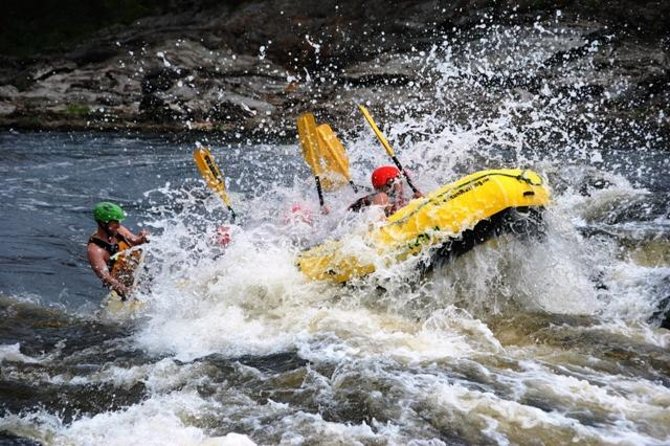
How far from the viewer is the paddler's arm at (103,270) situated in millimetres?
7184

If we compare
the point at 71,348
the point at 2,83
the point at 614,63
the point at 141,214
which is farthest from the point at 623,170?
the point at 2,83

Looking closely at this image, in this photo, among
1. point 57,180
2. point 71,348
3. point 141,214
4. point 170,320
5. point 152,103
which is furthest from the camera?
point 152,103

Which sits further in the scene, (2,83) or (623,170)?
(2,83)

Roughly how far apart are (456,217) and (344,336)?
4.28 feet

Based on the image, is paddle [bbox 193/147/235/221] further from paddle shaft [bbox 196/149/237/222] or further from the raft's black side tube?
the raft's black side tube

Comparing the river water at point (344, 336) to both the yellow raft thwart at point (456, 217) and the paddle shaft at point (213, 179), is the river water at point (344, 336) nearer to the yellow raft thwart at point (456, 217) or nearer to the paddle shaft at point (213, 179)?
the yellow raft thwart at point (456, 217)

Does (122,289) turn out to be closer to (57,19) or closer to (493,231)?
(493,231)

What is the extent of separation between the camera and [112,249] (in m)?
7.52

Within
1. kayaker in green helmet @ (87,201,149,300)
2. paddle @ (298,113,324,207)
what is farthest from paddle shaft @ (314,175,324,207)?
kayaker in green helmet @ (87,201,149,300)

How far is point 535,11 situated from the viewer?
719 inches

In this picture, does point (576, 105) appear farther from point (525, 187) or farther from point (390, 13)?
point (525, 187)

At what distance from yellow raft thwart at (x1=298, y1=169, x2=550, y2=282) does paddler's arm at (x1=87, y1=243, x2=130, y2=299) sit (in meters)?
1.92

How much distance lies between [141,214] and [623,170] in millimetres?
6895

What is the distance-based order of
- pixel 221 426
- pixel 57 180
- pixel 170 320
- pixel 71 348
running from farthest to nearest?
1. pixel 57 180
2. pixel 170 320
3. pixel 71 348
4. pixel 221 426
